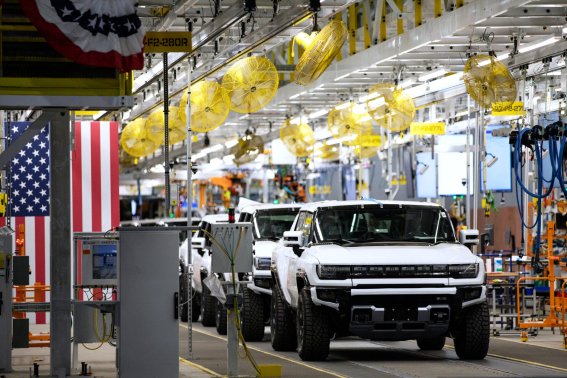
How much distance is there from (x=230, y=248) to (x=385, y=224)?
9.68ft

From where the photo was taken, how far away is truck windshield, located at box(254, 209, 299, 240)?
20312mm

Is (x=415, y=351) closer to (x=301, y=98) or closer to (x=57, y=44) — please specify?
(x=57, y=44)

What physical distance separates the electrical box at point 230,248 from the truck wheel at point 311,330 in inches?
59.4

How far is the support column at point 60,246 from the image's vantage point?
1245 cm

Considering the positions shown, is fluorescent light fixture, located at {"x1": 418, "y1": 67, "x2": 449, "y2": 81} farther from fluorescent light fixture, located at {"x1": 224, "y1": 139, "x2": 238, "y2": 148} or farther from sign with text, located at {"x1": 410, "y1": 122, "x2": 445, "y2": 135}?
fluorescent light fixture, located at {"x1": 224, "y1": 139, "x2": 238, "y2": 148}

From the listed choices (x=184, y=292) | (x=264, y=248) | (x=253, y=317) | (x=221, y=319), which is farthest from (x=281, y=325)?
(x=184, y=292)

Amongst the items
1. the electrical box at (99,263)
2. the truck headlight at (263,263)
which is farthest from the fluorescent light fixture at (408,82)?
the electrical box at (99,263)

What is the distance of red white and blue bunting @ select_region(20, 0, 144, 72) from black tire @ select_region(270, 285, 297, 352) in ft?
19.3

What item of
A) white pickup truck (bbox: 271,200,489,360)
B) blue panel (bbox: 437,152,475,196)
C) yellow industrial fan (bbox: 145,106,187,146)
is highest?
yellow industrial fan (bbox: 145,106,187,146)

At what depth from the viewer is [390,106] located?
23.3m

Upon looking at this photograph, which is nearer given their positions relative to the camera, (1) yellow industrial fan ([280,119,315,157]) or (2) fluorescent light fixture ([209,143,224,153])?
(1) yellow industrial fan ([280,119,315,157])

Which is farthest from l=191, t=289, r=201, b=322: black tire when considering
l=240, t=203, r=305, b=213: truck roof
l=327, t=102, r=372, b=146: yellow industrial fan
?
l=327, t=102, r=372, b=146: yellow industrial fan

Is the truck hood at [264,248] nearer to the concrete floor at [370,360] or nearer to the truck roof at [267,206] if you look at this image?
the truck roof at [267,206]

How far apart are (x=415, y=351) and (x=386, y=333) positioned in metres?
2.65
